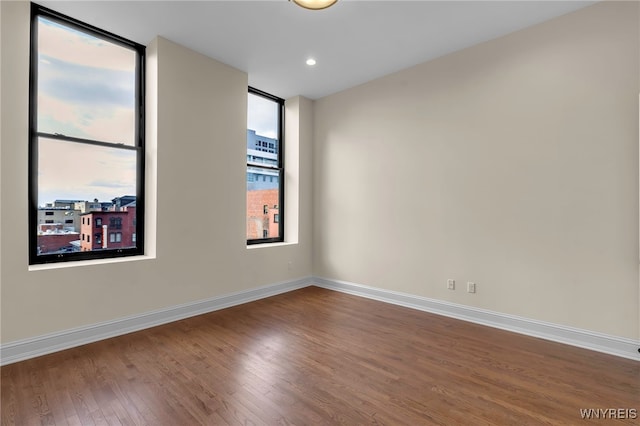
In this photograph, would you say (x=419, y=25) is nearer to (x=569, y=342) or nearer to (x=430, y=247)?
(x=430, y=247)

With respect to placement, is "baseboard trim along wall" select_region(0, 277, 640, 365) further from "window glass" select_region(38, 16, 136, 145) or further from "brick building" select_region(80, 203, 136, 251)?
"window glass" select_region(38, 16, 136, 145)

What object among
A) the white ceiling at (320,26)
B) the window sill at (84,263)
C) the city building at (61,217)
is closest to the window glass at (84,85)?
the white ceiling at (320,26)

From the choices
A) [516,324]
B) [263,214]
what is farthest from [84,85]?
[516,324]

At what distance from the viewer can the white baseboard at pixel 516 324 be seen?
2670mm

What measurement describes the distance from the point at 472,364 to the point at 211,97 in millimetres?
4025

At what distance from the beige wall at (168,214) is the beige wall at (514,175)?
68.9 inches

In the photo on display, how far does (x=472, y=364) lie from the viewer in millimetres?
2488

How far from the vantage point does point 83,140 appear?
9.95 feet

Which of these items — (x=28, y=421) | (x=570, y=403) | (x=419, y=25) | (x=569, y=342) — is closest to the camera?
(x=28, y=421)

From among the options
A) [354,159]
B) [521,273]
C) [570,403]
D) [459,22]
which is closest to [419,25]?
[459,22]

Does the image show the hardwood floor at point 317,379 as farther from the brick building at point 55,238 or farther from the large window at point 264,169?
the large window at point 264,169

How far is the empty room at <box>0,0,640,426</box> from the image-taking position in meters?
2.17

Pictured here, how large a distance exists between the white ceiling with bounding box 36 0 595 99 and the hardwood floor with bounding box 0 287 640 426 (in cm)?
317

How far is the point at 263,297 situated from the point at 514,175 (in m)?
3.53
